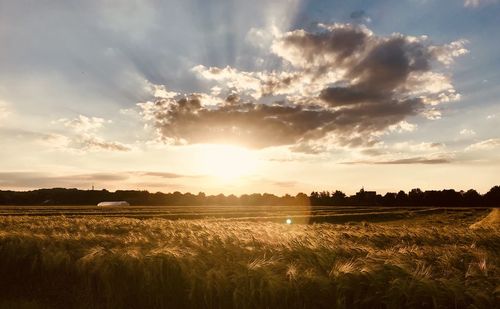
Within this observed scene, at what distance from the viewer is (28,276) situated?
9.73 metres

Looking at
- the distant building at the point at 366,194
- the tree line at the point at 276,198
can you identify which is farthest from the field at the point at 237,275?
the distant building at the point at 366,194

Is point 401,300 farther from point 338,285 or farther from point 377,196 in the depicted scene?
point 377,196

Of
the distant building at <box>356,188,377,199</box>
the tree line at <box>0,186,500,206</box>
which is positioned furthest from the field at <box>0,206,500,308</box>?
the distant building at <box>356,188,377,199</box>

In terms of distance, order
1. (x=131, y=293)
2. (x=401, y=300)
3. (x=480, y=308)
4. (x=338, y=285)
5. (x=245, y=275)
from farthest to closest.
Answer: (x=131, y=293) < (x=245, y=275) < (x=338, y=285) < (x=401, y=300) < (x=480, y=308)

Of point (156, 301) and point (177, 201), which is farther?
point (177, 201)

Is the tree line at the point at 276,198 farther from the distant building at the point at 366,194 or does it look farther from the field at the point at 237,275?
the field at the point at 237,275

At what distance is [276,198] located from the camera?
182 metres

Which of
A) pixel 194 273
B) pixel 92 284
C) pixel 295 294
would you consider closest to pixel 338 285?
pixel 295 294

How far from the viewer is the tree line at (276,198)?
533 feet

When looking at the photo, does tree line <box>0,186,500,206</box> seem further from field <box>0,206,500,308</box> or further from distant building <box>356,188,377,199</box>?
field <box>0,206,500,308</box>

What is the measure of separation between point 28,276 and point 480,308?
9.04 metres

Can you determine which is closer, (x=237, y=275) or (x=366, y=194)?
(x=237, y=275)

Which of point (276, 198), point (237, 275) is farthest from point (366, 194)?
point (237, 275)

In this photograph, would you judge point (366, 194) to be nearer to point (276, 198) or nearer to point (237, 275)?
point (276, 198)
